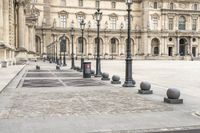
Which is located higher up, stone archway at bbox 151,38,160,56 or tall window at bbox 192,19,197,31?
tall window at bbox 192,19,197,31

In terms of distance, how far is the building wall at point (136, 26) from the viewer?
351ft

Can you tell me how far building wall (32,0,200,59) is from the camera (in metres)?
107

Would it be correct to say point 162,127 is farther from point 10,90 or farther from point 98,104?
point 10,90

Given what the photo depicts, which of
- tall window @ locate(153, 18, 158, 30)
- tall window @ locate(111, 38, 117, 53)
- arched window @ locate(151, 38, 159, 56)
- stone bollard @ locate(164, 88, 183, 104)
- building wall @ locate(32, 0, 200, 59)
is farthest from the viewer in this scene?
arched window @ locate(151, 38, 159, 56)

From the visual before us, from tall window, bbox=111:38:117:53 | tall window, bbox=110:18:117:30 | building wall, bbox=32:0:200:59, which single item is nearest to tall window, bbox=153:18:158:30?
building wall, bbox=32:0:200:59

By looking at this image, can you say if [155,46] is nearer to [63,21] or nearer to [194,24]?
[194,24]

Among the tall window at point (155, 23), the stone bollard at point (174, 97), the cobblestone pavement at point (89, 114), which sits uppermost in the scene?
the tall window at point (155, 23)

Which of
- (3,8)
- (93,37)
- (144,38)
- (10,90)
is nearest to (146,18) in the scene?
(144,38)

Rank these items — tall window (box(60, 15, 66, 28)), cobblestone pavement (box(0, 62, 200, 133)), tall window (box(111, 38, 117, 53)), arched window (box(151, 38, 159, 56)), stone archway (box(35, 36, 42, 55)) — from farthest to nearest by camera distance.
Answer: arched window (box(151, 38, 159, 56)) → tall window (box(111, 38, 117, 53)) → tall window (box(60, 15, 66, 28)) → stone archway (box(35, 36, 42, 55)) → cobblestone pavement (box(0, 62, 200, 133))

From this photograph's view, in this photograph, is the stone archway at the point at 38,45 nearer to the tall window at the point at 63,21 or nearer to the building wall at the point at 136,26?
the building wall at the point at 136,26

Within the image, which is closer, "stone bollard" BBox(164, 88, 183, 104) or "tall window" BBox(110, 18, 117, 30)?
"stone bollard" BBox(164, 88, 183, 104)

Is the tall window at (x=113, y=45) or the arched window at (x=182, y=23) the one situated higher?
the arched window at (x=182, y=23)

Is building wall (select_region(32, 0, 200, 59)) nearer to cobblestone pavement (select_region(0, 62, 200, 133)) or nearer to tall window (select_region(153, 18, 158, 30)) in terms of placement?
tall window (select_region(153, 18, 158, 30))

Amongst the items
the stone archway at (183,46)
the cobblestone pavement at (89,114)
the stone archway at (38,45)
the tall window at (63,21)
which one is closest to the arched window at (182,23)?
the stone archway at (183,46)
